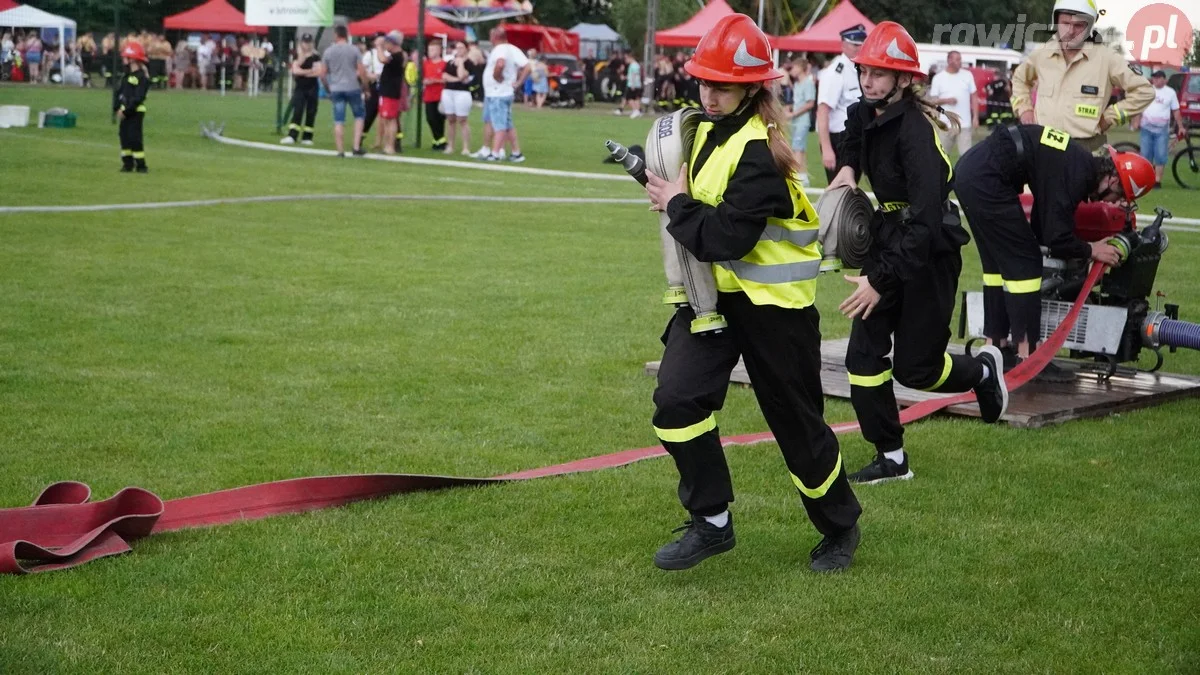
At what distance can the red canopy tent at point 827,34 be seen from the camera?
4547 centimetres

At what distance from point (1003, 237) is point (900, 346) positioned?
1.91 meters

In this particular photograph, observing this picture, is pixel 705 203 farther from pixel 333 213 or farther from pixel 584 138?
pixel 584 138

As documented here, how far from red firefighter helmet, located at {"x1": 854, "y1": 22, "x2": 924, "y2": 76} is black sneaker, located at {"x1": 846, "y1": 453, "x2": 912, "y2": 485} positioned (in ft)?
5.64

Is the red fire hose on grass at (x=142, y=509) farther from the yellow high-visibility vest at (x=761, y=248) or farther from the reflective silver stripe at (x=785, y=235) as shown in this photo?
the reflective silver stripe at (x=785, y=235)

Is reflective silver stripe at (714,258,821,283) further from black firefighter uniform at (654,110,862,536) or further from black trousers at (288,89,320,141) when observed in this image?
black trousers at (288,89,320,141)

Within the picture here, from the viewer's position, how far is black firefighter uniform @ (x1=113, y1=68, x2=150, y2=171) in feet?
62.7

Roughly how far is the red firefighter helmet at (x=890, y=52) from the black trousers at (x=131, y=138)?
15.3m

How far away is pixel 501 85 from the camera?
23.9 metres

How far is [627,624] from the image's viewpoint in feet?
14.9

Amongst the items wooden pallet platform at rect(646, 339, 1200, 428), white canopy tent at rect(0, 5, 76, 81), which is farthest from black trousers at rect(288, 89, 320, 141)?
white canopy tent at rect(0, 5, 76, 81)

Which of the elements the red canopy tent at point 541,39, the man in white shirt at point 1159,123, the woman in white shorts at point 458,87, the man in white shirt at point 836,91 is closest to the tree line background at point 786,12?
the red canopy tent at point 541,39

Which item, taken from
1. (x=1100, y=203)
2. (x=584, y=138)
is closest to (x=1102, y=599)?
(x=1100, y=203)

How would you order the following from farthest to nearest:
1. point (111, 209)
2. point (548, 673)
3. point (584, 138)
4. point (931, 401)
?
1. point (584, 138)
2. point (111, 209)
3. point (931, 401)
4. point (548, 673)

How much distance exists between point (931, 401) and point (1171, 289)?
5.75m
